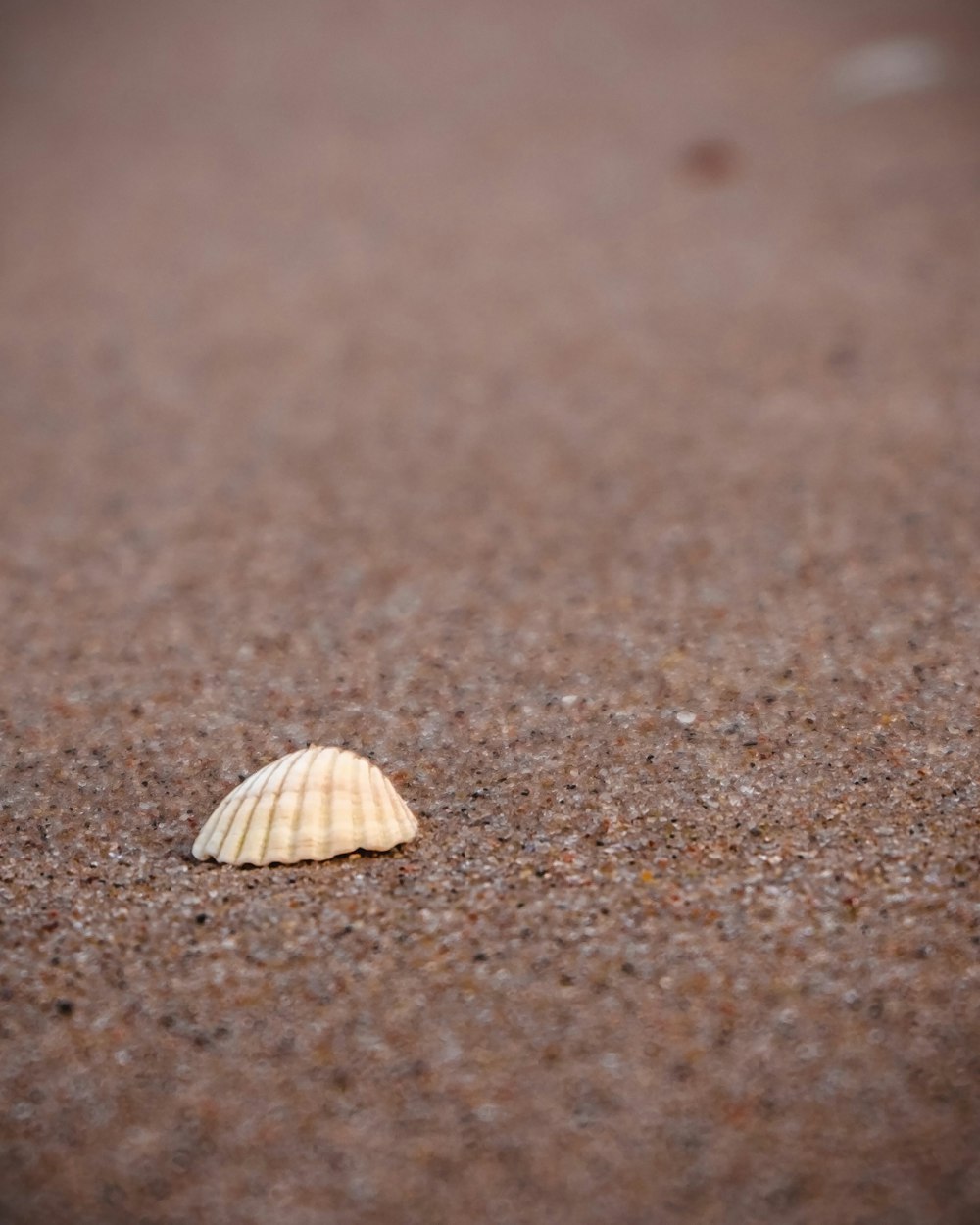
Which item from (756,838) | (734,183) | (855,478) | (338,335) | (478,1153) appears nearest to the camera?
(478,1153)

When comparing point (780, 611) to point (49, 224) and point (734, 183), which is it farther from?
point (49, 224)

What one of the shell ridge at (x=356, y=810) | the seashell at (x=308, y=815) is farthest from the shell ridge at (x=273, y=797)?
the shell ridge at (x=356, y=810)

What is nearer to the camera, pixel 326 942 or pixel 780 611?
pixel 326 942

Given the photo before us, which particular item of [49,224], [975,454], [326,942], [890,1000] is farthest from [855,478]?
[49,224]

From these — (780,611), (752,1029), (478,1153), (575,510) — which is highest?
(575,510)

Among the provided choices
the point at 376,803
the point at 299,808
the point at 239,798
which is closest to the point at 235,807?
the point at 239,798

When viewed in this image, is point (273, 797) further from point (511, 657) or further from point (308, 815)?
point (511, 657)

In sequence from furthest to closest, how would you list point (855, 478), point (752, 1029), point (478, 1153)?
1. point (855, 478)
2. point (752, 1029)
3. point (478, 1153)

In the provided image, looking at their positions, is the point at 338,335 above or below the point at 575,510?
above

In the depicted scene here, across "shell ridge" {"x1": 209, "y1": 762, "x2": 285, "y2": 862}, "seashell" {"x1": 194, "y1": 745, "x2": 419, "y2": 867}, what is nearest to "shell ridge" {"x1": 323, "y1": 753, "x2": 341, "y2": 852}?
"seashell" {"x1": 194, "y1": 745, "x2": 419, "y2": 867}
